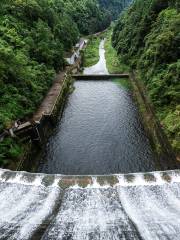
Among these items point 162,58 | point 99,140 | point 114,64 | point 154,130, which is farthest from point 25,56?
point 114,64

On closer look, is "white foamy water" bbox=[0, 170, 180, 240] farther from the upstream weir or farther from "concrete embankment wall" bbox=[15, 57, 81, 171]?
"concrete embankment wall" bbox=[15, 57, 81, 171]

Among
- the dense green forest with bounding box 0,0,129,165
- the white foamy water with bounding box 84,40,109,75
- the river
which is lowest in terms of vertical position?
the white foamy water with bounding box 84,40,109,75

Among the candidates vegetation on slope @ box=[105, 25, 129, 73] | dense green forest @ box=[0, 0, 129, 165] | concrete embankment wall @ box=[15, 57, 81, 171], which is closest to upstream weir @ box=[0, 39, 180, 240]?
concrete embankment wall @ box=[15, 57, 81, 171]

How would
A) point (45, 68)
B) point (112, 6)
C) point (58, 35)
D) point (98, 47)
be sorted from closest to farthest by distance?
1. point (45, 68)
2. point (58, 35)
3. point (98, 47)
4. point (112, 6)

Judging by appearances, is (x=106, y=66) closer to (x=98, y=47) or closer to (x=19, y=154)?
(x=98, y=47)

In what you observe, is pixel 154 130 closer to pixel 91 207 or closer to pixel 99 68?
pixel 91 207

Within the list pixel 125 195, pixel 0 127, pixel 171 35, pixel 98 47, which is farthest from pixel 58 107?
pixel 98 47
